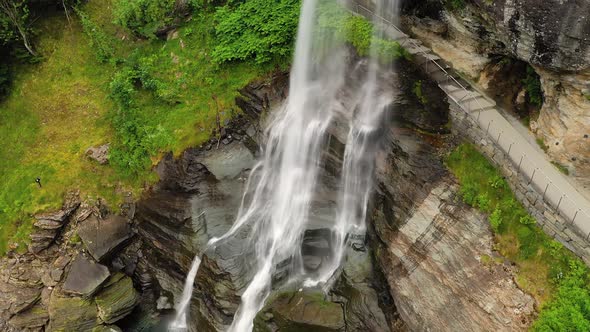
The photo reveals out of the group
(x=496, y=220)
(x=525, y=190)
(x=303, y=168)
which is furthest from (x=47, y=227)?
(x=525, y=190)

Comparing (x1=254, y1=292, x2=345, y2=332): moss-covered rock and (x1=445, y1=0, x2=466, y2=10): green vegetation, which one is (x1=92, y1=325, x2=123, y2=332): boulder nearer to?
(x1=254, y1=292, x2=345, y2=332): moss-covered rock

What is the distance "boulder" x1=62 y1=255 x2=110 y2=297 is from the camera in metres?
20.1

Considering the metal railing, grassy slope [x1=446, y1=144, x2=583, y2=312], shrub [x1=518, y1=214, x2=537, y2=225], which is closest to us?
grassy slope [x1=446, y1=144, x2=583, y2=312]

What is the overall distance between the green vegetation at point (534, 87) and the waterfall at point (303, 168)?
5165mm

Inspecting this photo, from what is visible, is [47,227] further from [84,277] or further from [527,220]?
[527,220]

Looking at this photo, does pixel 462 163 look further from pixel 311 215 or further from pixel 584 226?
pixel 311 215

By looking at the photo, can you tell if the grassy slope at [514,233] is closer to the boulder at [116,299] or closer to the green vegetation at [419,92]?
the green vegetation at [419,92]

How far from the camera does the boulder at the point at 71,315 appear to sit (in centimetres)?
1984

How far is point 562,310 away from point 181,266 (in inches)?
587

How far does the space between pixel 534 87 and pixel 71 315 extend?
20.6 m

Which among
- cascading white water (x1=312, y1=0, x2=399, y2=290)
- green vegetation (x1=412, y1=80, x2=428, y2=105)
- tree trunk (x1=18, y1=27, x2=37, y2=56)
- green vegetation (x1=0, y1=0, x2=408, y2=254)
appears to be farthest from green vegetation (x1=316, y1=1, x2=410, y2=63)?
tree trunk (x1=18, y1=27, x2=37, y2=56)

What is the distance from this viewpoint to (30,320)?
20.3 meters

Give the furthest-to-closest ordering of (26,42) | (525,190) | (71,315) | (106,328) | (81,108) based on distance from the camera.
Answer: (26,42), (81,108), (106,328), (71,315), (525,190)

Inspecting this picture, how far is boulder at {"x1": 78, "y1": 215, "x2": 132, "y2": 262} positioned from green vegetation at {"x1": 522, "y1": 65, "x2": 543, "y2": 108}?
1824 centimetres
